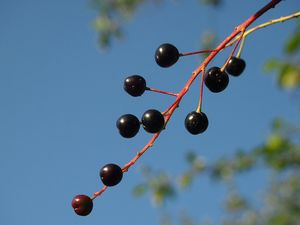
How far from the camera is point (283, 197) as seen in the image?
1086cm

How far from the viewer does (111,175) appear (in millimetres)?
1336

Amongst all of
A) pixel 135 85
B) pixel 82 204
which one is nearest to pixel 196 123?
pixel 135 85

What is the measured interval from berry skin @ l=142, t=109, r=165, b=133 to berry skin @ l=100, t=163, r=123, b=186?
0.55 ft

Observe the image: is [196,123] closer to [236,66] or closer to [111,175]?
[111,175]

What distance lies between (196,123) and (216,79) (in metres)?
0.19

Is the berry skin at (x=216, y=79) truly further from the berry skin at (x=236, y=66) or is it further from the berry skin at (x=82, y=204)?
the berry skin at (x=82, y=204)

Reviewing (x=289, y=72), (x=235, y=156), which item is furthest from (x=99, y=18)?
(x=289, y=72)

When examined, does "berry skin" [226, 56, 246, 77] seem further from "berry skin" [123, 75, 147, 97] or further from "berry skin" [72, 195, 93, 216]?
"berry skin" [72, 195, 93, 216]

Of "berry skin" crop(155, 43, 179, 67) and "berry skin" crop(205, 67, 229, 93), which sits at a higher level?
"berry skin" crop(155, 43, 179, 67)

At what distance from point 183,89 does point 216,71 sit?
0.23m

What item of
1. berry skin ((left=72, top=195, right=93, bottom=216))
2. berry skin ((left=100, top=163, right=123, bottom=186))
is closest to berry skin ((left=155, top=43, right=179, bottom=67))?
berry skin ((left=100, top=163, right=123, bottom=186))

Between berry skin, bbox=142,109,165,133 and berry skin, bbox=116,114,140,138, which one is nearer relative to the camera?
berry skin, bbox=142,109,165,133

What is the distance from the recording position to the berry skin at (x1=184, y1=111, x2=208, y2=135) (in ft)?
4.72

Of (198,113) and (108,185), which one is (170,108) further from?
(108,185)
